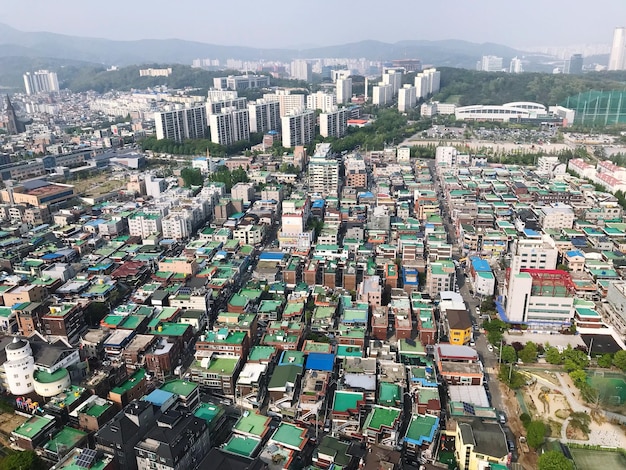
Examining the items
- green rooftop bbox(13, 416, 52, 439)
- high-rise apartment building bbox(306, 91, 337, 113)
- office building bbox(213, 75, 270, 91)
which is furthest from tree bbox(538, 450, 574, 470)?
office building bbox(213, 75, 270, 91)

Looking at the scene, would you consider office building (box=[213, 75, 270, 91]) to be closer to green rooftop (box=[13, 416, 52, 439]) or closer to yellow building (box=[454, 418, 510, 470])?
green rooftop (box=[13, 416, 52, 439])

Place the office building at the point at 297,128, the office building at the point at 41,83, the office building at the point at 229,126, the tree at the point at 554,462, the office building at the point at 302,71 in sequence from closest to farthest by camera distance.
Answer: the tree at the point at 554,462
the office building at the point at 297,128
the office building at the point at 229,126
the office building at the point at 41,83
the office building at the point at 302,71

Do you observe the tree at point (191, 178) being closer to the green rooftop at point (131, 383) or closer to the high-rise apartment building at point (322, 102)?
the green rooftop at point (131, 383)

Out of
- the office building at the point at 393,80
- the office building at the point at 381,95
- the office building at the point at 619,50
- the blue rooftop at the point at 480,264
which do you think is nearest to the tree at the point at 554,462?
the blue rooftop at the point at 480,264

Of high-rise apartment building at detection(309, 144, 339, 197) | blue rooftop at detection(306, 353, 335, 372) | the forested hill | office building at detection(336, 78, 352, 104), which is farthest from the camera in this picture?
office building at detection(336, 78, 352, 104)

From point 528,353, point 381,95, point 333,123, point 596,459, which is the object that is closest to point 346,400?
point 596,459

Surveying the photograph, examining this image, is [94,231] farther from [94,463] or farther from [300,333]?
[94,463]

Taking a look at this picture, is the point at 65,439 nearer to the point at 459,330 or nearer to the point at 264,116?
the point at 459,330

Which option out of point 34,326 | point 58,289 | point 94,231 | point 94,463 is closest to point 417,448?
point 94,463
